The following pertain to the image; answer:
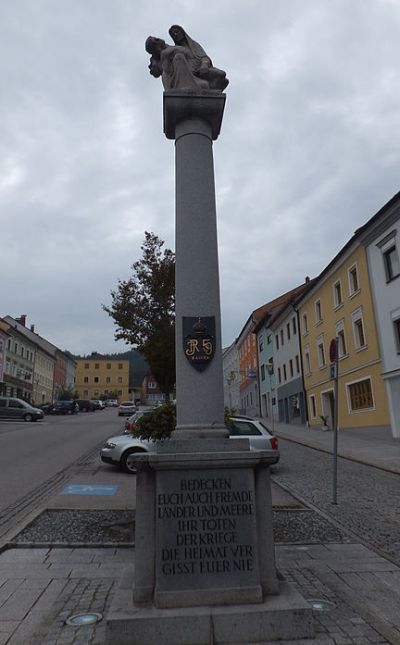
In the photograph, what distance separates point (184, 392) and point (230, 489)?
1175mm

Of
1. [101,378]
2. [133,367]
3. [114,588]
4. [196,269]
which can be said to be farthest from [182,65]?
[133,367]

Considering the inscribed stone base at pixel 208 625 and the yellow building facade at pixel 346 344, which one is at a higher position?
the yellow building facade at pixel 346 344

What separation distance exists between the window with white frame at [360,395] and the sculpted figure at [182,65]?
2004 cm

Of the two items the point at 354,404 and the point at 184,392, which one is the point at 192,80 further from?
the point at 354,404

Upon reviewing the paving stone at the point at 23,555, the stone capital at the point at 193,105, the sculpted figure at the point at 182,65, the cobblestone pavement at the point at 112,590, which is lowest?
the cobblestone pavement at the point at 112,590

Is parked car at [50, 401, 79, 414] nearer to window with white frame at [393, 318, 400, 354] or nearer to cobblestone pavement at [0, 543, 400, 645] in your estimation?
window with white frame at [393, 318, 400, 354]

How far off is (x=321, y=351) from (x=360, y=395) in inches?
269

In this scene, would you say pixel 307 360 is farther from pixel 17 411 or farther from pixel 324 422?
pixel 17 411

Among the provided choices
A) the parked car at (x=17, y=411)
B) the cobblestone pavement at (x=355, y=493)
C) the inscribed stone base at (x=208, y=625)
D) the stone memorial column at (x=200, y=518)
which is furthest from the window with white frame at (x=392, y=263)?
the parked car at (x=17, y=411)

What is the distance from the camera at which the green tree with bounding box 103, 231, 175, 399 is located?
71.6ft

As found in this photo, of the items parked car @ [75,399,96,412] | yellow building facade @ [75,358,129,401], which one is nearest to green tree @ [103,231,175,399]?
parked car @ [75,399,96,412]

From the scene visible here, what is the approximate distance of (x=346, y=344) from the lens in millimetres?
26562

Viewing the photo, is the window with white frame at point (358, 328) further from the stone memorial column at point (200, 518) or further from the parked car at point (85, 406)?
the parked car at point (85, 406)

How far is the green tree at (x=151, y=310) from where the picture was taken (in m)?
21.8
